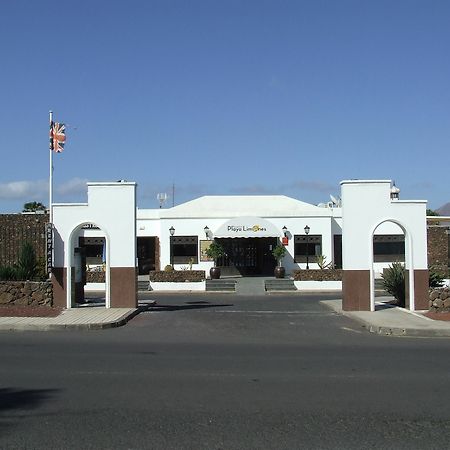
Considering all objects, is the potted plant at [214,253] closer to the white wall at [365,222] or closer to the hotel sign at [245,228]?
the hotel sign at [245,228]

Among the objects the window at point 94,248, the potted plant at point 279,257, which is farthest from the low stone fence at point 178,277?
the window at point 94,248

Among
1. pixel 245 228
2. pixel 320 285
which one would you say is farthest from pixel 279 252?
pixel 320 285

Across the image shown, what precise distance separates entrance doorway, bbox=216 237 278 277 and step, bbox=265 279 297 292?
6251 mm

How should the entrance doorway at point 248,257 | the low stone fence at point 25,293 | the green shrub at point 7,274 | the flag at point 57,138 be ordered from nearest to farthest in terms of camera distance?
1. the low stone fence at point 25,293
2. the green shrub at point 7,274
3. the flag at point 57,138
4. the entrance doorway at point 248,257

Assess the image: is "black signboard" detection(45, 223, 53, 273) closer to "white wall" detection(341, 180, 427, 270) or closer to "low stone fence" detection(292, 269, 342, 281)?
"white wall" detection(341, 180, 427, 270)

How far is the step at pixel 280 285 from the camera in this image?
31.3m

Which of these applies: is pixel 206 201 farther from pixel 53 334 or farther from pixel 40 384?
pixel 40 384

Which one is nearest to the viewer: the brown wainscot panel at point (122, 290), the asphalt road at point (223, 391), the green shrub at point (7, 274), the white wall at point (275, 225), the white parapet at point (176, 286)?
the asphalt road at point (223, 391)

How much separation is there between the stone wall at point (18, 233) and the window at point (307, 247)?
48.4ft

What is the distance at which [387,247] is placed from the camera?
38781 mm

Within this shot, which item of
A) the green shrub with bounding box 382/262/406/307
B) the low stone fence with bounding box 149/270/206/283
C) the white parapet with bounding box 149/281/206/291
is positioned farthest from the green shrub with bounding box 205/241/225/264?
the green shrub with bounding box 382/262/406/307

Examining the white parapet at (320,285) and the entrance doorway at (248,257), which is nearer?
the white parapet at (320,285)

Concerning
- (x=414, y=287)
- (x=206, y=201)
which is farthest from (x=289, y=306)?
(x=206, y=201)

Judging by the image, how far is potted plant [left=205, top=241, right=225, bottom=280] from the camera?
35.6 metres
